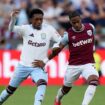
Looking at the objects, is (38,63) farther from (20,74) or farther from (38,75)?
(20,74)

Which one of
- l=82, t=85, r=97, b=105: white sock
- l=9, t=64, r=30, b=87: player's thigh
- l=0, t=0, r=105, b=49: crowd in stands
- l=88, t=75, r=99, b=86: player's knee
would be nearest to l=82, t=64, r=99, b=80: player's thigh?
l=88, t=75, r=99, b=86: player's knee

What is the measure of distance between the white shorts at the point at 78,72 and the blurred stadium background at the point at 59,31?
3.23 meters

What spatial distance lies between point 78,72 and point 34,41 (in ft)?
3.64

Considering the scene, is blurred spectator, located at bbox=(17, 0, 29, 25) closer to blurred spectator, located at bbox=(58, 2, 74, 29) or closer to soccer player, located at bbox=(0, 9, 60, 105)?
blurred spectator, located at bbox=(58, 2, 74, 29)

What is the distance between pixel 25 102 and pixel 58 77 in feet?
15.4

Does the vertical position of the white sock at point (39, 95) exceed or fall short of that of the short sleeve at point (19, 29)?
it falls short

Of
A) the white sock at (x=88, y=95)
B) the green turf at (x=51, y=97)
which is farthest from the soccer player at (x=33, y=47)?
the green turf at (x=51, y=97)

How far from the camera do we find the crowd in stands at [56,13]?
20172mm

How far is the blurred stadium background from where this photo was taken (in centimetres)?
1792

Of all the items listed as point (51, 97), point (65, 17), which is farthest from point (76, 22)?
point (65, 17)

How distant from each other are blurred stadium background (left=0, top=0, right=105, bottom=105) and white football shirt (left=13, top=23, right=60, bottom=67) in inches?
147

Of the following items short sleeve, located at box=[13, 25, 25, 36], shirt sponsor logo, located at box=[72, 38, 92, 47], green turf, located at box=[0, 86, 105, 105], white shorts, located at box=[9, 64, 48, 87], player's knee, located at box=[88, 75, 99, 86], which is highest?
short sleeve, located at box=[13, 25, 25, 36]

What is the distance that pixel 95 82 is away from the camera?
11.6 meters

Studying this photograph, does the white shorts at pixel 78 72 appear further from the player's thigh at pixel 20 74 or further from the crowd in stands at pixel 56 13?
the crowd in stands at pixel 56 13
